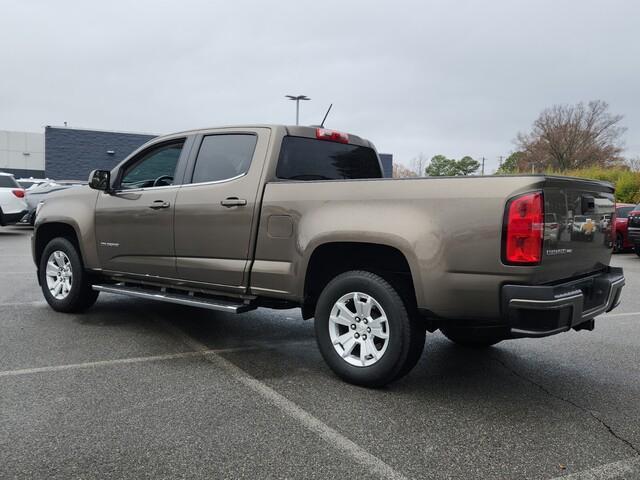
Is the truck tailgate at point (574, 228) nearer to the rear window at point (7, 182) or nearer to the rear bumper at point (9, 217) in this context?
the rear bumper at point (9, 217)

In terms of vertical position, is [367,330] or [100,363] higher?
[367,330]

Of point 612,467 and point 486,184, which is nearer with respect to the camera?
point 612,467

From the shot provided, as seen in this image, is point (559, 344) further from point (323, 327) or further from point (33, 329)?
point (33, 329)

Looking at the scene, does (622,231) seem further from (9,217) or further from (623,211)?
(9,217)

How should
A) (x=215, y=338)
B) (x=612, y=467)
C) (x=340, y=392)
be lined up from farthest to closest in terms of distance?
(x=215, y=338)
(x=340, y=392)
(x=612, y=467)

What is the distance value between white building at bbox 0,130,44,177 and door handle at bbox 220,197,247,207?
52.1 meters

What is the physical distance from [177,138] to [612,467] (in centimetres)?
439

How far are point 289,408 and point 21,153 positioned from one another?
5459 cm

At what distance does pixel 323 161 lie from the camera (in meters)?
5.05

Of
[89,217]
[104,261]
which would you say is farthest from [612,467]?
→ [89,217]

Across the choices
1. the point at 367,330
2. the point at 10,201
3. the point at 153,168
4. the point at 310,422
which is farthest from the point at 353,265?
the point at 10,201

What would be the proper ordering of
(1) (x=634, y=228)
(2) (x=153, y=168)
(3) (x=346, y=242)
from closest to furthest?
(3) (x=346, y=242) → (2) (x=153, y=168) → (1) (x=634, y=228)

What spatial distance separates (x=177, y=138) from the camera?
539 cm

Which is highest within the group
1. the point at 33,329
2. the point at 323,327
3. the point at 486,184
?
the point at 486,184
